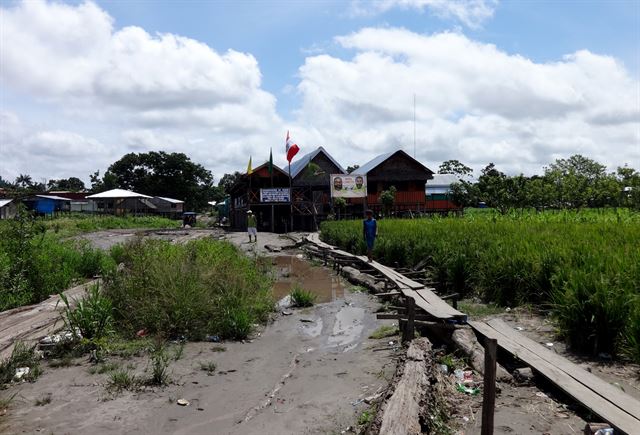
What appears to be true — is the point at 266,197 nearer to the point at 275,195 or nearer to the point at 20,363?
the point at 275,195

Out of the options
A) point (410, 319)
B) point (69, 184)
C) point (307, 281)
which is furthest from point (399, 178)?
point (69, 184)

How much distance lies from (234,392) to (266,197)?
31.8 m

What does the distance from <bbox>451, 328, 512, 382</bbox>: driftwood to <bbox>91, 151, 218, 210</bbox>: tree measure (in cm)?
6678

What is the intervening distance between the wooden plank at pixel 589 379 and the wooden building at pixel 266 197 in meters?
31.7

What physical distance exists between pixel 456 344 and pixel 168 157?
222 ft

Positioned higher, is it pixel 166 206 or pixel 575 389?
pixel 166 206

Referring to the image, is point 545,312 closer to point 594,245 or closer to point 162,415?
point 594,245

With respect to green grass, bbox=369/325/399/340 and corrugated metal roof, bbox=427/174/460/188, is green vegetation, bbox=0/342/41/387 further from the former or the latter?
corrugated metal roof, bbox=427/174/460/188

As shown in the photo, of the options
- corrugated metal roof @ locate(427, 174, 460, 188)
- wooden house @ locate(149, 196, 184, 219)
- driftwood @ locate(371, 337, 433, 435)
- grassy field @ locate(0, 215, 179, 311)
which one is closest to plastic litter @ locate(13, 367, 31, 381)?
grassy field @ locate(0, 215, 179, 311)

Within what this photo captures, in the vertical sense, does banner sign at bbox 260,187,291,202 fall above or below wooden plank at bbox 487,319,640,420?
above

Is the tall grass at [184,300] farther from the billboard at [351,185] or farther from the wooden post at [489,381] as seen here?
the billboard at [351,185]

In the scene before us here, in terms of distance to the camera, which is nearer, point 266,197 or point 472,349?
point 472,349

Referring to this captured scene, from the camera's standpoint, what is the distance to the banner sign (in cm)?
3741

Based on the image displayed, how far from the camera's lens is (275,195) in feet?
124
